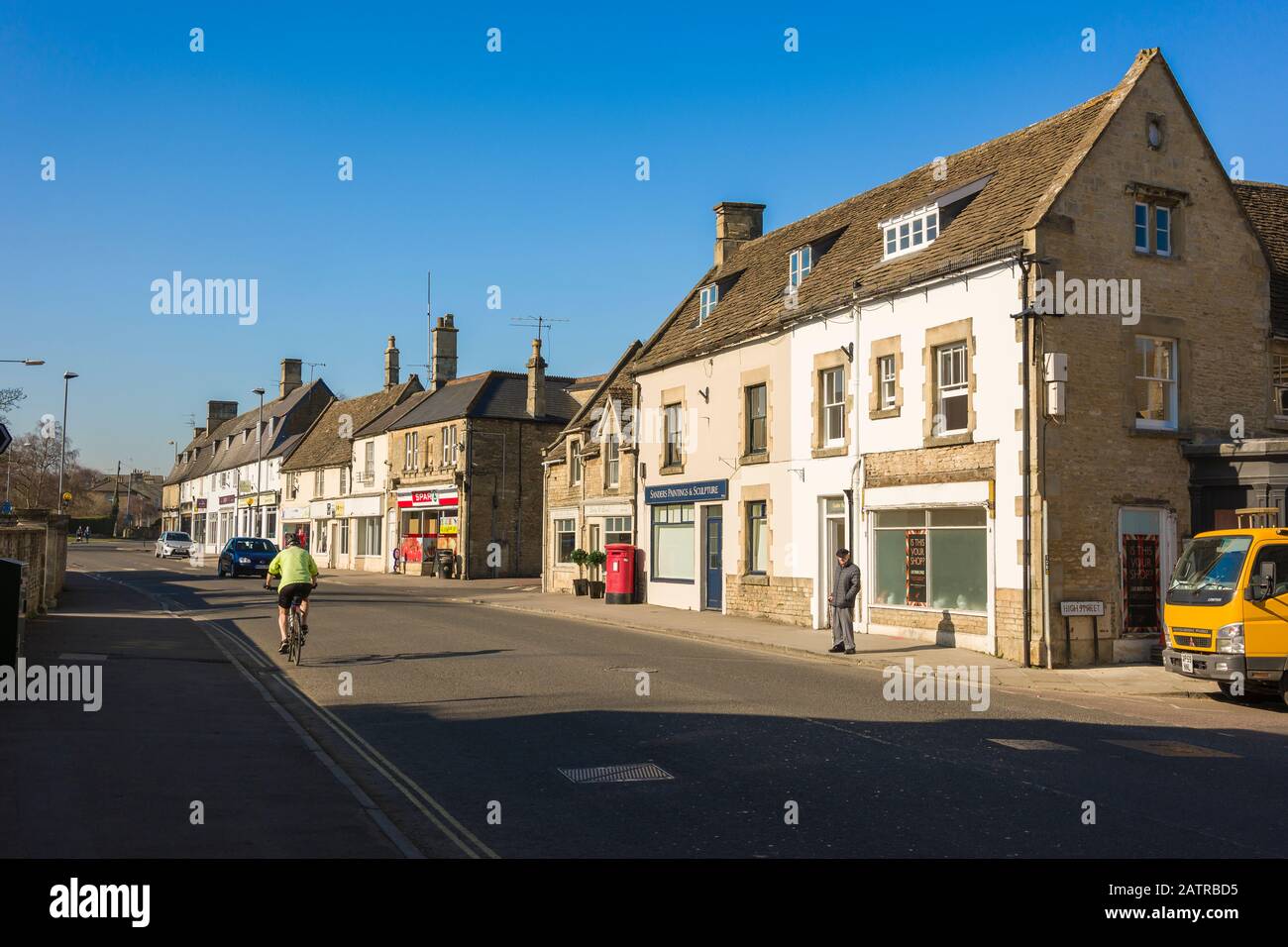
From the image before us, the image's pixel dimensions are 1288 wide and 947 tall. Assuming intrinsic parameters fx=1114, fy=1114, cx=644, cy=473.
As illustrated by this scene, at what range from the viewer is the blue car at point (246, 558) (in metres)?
41.7

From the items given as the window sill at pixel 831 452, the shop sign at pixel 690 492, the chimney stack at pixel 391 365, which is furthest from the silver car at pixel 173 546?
the window sill at pixel 831 452

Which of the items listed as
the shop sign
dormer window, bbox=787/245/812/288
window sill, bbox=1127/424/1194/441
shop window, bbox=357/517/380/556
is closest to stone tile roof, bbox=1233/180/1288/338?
window sill, bbox=1127/424/1194/441

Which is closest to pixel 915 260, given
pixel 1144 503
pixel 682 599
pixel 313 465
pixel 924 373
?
pixel 924 373

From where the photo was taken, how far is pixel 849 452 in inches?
935

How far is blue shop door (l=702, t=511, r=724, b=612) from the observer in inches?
1139

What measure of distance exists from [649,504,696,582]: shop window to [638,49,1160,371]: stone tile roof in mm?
4264

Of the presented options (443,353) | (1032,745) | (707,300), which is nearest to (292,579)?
(1032,745)

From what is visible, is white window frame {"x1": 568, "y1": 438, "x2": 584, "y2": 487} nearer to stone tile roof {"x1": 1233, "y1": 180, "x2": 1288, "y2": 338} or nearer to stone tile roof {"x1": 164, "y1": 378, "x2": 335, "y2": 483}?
stone tile roof {"x1": 1233, "y1": 180, "x2": 1288, "y2": 338}

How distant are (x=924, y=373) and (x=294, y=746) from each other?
48.8ft

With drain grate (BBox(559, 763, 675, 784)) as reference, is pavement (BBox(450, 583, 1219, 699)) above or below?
below

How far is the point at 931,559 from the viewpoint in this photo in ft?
69.9

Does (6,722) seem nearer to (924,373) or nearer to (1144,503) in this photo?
(924,373)

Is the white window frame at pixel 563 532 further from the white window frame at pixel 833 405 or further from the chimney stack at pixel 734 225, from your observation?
the white window frame at pixel 833 405
